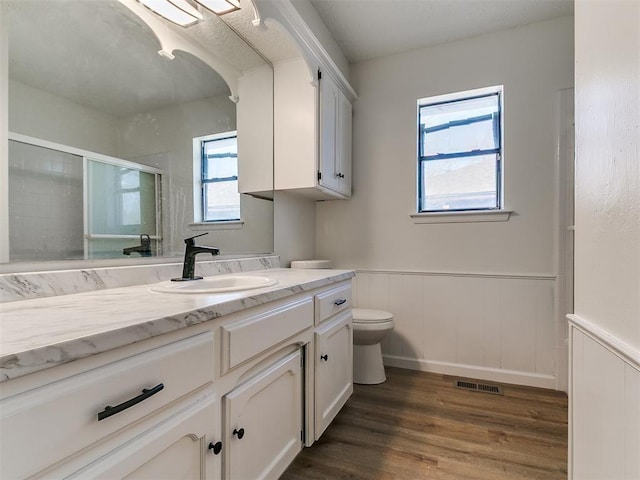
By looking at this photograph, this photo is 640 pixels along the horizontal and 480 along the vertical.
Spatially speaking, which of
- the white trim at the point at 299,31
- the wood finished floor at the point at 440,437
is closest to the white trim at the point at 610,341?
the wood finished floor at the point at 440,437

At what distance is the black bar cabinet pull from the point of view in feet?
1.79

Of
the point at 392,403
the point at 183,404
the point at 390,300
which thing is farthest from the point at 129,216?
the point at 390,300

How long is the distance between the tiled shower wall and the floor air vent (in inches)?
90.7

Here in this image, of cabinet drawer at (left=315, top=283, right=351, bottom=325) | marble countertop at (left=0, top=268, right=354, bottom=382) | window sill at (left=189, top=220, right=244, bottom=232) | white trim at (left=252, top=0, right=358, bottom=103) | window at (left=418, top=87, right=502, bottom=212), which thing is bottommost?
cabinet drawer at (left=315, top=283, right=351, bottom=325)

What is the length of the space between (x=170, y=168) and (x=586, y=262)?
1.62 m

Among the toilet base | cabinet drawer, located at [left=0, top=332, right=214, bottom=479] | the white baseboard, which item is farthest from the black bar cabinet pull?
the white baseboard

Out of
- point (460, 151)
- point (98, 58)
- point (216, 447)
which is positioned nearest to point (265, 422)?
point (216, 447)

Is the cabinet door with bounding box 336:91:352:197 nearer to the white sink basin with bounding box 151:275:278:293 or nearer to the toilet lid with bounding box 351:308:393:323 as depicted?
the toilet lid with bounding box 351:308:393:323

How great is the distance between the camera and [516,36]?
88.3 inches

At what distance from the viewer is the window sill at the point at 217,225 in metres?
1.60

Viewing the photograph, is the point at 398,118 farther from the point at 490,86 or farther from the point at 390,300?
the point at 390,300

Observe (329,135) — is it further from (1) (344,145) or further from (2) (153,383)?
(2) (153,383)

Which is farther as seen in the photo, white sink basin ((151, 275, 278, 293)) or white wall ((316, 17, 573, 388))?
white wall ((316, 17, 573, 388))

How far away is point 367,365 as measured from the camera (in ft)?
7.23
